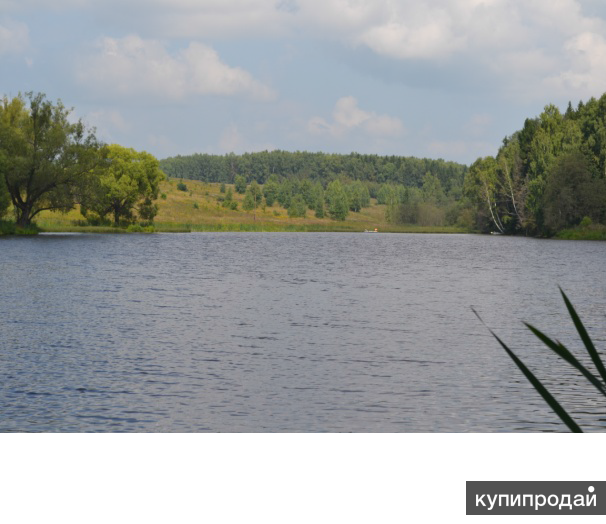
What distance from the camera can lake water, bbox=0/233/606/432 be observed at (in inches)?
621

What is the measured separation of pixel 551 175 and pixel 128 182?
60.4 metres

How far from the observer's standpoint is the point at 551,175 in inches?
4564

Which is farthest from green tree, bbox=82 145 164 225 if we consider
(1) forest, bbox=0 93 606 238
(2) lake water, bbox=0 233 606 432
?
(2) lake water, bbox=0 233 606 432

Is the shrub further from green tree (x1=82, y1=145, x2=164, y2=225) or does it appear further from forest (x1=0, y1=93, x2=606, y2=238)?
green tree (x1=82, y1=145, x2=164, y2=225)

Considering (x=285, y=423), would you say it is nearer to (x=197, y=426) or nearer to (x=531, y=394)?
(x=197, y=426)

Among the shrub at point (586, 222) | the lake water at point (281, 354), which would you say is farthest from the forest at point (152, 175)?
the lake water at point (281, 354)

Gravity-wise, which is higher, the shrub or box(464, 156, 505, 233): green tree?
box(464, 156, 505, 233): green tree

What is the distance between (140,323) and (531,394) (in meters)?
15.1

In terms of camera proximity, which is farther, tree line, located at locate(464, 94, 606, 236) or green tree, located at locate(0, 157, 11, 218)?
tree line, located at locate(464, 94, 606, 236)

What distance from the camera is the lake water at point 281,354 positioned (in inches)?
621

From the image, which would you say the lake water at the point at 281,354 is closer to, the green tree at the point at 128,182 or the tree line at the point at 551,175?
the tree line at the point at 551,175

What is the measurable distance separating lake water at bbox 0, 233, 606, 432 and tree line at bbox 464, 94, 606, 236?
6976 centimetres

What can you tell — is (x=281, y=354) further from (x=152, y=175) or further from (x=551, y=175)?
(x=152, y=175)

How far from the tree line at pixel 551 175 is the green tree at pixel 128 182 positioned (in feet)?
186
